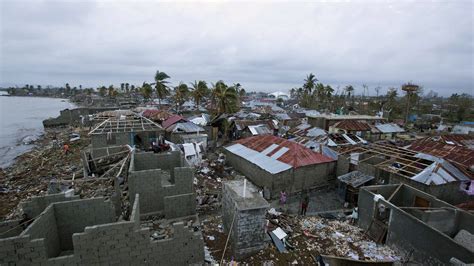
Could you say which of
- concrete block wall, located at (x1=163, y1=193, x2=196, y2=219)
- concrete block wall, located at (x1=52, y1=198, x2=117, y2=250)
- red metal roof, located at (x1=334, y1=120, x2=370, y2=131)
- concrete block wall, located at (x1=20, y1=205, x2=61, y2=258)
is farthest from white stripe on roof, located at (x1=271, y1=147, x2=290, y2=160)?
red metal roof, located at (x1=334, y1=120, x2=370, y2=131)

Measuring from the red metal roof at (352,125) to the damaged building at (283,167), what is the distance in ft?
53.1

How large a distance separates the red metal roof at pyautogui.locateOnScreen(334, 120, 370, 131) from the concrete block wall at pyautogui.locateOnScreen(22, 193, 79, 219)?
31.3m

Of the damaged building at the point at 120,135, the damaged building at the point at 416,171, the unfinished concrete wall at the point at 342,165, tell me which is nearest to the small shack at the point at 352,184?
the damaged building at the point at 416,171

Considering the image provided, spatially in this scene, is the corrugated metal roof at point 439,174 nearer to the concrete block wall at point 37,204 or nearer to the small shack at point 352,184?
the small shack at point 352,184

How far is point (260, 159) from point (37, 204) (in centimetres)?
1327

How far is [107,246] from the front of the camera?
281 inches

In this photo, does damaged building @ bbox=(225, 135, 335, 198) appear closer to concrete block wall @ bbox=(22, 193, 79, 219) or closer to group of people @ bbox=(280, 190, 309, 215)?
group of people @ bbox=(280, 190, 309, 215)

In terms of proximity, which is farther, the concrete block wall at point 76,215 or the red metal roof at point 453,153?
the red metal roof at point 453,153

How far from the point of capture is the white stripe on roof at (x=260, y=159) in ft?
52.7

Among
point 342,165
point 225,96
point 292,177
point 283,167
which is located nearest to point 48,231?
point 283,167

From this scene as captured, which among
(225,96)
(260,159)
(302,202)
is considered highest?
(225,96)

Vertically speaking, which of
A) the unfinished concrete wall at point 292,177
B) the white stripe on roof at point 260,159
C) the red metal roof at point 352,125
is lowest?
the unfinished concrete wall at point 292,177

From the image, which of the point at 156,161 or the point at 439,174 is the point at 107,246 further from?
the point at 439,174

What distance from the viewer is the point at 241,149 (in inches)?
834
